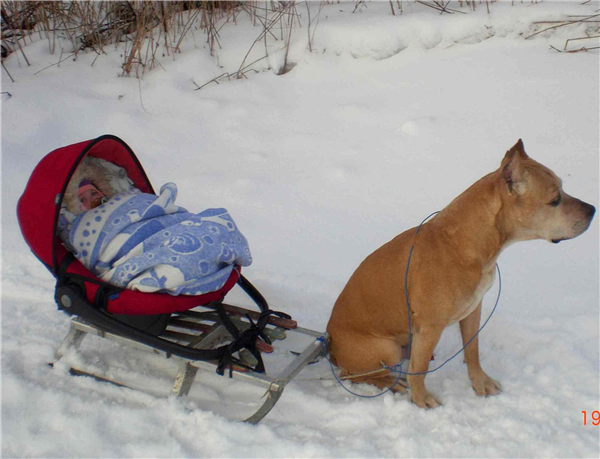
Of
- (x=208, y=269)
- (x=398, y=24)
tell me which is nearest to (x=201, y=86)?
(x=398, y=24)

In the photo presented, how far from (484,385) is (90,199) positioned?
207 cm

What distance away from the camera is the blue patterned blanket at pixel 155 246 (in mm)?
2666

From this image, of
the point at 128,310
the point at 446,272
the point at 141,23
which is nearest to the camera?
the point at 446,272

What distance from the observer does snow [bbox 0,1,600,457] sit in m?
2.54

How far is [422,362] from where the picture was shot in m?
2.62

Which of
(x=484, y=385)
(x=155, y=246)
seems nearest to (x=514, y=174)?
(x=484, y=385)

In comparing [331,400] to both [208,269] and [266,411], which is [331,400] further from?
[208,269]

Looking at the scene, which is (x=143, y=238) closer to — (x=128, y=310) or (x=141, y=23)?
(x=128, y=310)

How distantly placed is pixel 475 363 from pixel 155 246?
1.58 m

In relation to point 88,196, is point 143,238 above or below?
below

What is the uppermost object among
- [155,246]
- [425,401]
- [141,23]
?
[141,23]

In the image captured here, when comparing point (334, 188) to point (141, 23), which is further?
point (141, 23)

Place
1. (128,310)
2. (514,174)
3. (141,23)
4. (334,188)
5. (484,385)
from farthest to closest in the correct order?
(141,23) → (334,188) → (484,385) → (128,310) → (514,174)
